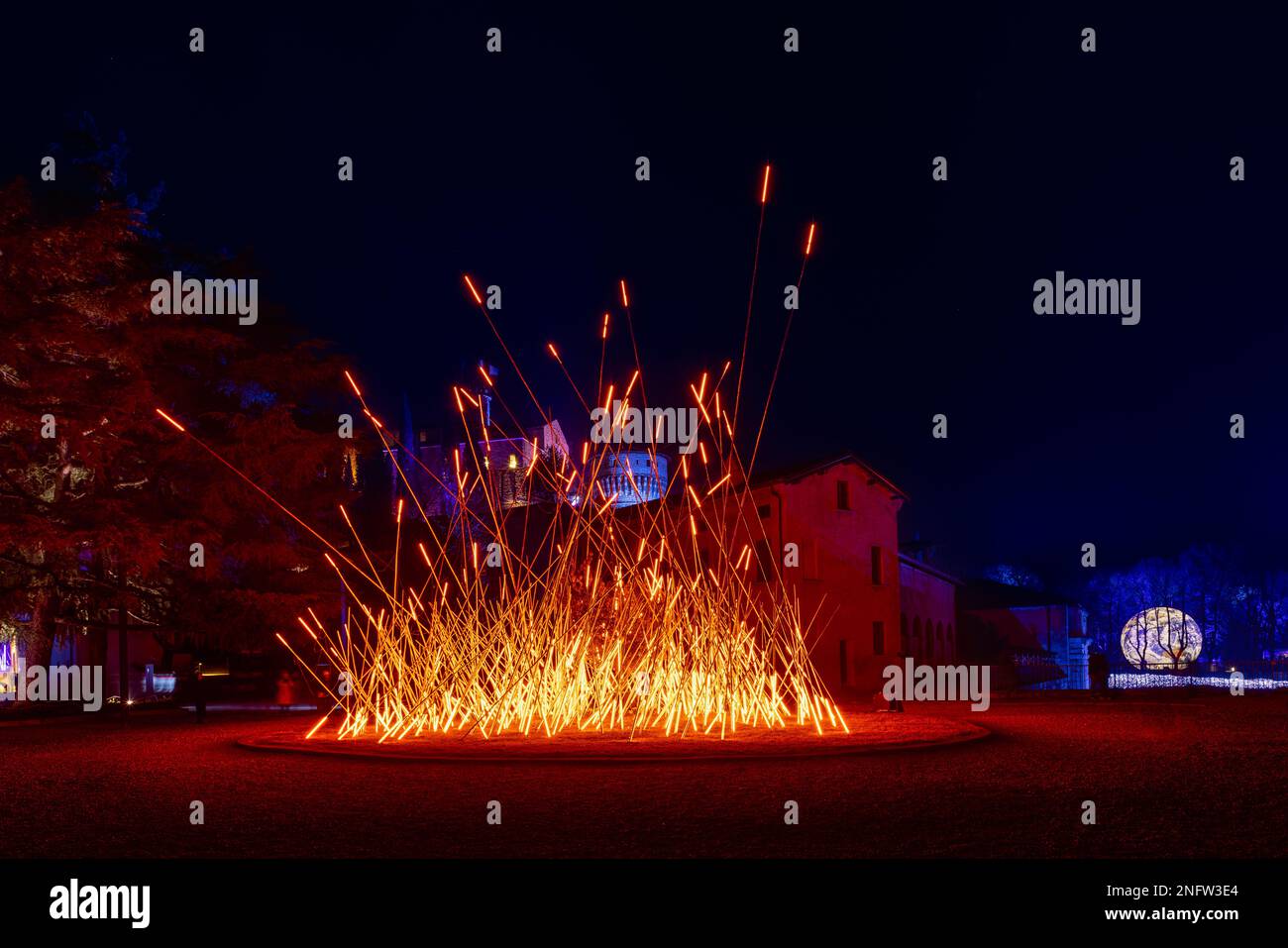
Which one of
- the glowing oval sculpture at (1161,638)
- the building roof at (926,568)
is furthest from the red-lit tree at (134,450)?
the glowing oval sculpture at (1161,638)

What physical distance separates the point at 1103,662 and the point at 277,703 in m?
19.7

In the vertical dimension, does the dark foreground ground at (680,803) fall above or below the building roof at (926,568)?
below

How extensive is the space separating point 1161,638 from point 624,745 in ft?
154

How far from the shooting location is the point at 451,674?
16562 mm

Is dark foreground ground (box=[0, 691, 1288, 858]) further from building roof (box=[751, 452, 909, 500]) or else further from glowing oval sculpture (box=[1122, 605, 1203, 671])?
A: glowing oval sculpture (box=[1122, 605, 1203, 671])

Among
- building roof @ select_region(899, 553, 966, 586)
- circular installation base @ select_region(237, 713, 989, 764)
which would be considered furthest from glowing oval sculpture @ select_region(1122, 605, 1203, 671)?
circular installation base @ select_region(237, 713, 989, 764)

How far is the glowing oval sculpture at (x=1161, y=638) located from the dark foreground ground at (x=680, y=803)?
36.1 m

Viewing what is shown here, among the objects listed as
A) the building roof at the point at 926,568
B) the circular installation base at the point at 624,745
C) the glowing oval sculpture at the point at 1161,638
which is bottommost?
the glowing oval sculpture at the point at 1161,638

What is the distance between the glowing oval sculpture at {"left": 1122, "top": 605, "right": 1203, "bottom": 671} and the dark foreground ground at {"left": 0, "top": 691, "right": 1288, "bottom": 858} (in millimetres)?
36067

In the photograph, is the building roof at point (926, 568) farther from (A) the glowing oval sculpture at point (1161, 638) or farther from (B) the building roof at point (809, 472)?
(A) the glowing oval sculpture at point (1161, 638)

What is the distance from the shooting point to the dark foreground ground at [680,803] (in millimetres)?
7723

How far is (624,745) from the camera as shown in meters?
13.9
